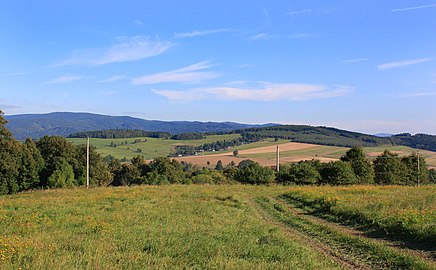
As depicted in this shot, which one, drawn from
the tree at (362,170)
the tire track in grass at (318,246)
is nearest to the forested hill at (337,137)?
the tree at (362,170)

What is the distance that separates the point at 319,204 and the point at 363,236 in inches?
301

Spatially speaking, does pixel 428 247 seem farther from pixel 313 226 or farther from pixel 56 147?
pixel 56 147

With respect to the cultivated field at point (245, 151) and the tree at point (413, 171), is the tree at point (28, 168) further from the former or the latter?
the tree at point (413, 171)

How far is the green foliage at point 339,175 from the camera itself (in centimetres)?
4172

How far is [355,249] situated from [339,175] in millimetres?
32390

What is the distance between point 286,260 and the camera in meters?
8.78

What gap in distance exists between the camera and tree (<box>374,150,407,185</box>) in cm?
4675

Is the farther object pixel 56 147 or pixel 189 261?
pixel 56 147

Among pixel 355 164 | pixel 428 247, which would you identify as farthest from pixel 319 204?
pixel 355 164

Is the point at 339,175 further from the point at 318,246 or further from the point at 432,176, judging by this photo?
Result: the point at 318,246

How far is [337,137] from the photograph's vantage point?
5049 inches

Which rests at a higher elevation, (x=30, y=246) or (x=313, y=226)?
(x=30, y=246)

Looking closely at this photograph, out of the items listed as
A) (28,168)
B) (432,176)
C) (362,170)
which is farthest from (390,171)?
(28,168)

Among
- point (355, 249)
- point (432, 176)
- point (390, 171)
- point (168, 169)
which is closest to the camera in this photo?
point (355, 249)
